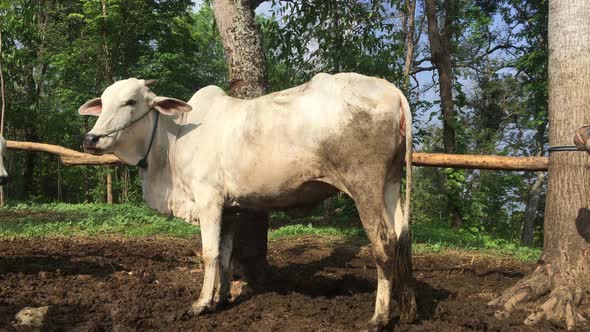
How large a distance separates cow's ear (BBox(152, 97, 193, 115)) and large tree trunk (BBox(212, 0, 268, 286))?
105 centimetres

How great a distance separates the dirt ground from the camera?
3.72 meters

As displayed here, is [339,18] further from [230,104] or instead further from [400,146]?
[400,146]

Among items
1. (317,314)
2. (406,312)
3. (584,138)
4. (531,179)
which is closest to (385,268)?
(406,312)

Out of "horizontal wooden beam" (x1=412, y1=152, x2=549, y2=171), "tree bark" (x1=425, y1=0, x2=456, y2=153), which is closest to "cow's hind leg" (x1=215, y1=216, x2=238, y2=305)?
"horizontal wooden beam" (x1=412, y1=152, x2=549, y2=171)

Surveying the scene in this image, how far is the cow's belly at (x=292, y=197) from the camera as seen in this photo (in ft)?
12.4

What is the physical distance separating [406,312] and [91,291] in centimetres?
284

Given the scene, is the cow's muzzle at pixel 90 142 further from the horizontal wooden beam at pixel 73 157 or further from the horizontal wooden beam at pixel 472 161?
the horizontal wooden beam at pixel 73 157

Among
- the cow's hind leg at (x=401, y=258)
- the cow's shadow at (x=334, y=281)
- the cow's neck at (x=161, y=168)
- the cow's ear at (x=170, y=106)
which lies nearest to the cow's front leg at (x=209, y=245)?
the cow's shadow at (x=334, y=281)

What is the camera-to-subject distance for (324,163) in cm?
363

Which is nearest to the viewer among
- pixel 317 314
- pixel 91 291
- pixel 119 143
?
pixel 317 314

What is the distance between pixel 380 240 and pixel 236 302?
156 cm

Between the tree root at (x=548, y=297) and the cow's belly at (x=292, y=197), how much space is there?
1.69 metres

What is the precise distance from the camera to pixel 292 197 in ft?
12.7

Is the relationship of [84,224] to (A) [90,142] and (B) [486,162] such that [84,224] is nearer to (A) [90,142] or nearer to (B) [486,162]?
(A) [90,142]
